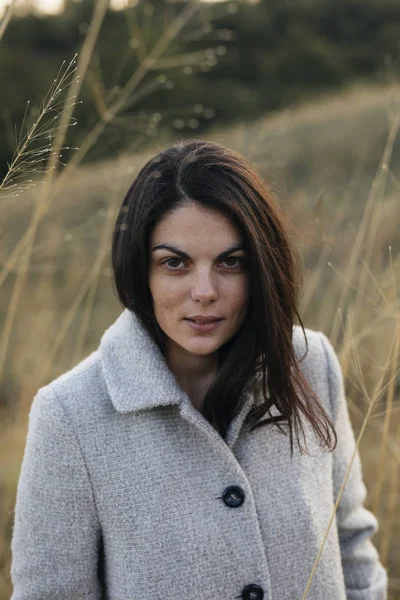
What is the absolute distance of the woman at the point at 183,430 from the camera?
5.35ft

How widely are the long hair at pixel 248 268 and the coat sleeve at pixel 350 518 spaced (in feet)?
0.55

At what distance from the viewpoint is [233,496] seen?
1726mm

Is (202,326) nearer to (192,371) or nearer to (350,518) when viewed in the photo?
(192,371)

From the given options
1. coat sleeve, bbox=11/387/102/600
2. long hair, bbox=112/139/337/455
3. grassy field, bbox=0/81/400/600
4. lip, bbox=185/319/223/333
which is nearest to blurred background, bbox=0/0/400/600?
grassy field, bbox=0/81/400/600

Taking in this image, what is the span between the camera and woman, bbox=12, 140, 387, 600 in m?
1.63

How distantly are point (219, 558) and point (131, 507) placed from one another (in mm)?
231

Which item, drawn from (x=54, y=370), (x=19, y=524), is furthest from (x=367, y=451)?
(x=19, y=524)

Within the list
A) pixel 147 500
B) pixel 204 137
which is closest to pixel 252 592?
pixel 147 500

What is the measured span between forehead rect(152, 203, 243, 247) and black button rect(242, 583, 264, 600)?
0.78 m

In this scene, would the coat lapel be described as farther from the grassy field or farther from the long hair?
the grassy field

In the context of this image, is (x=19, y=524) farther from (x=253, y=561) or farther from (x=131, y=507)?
(x=253, y=561)

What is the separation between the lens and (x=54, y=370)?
3.80m

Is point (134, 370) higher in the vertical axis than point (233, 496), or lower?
higher

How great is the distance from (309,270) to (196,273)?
37.8 inches
